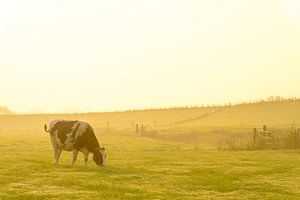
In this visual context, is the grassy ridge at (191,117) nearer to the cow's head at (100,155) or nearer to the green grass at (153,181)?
the green grass at (153,181)

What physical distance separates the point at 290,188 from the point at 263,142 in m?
32.4

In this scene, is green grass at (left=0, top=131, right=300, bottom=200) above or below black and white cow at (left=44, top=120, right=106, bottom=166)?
below

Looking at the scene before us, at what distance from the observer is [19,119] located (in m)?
147

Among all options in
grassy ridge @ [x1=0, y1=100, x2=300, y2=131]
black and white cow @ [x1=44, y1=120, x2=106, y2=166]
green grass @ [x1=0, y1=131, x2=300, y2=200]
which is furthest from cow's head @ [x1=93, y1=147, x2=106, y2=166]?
grassy ridge @ [x1=0, y1=100, x2=300, y2=131]

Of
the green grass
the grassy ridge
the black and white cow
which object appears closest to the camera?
the green grass

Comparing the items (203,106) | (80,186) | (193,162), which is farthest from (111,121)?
(80,186)

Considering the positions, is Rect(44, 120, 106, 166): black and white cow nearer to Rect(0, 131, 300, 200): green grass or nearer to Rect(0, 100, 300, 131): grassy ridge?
Rect(0, 131, 300, 200): green grass

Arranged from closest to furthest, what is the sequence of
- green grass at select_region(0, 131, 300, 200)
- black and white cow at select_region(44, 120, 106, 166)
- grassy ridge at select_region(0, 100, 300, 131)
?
1. green grass at select_region(0, 131, 300, 200)
2. black and white cow at select_region(44, 120, 106, 166)
3. grassy ridge at select_region(0, 100, 300, 131)

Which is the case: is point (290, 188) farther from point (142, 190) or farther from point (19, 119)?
point (19, 119)

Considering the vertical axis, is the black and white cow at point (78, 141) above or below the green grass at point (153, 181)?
above

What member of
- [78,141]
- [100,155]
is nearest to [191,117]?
[100,155]

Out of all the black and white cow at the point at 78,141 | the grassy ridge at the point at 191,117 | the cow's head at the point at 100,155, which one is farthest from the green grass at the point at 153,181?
the grassy ridge at the point at 191,117

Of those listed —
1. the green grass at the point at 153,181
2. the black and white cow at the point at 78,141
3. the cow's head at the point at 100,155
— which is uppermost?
the black and white cow at the point at 78,141

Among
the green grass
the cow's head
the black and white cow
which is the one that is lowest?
the green grass
